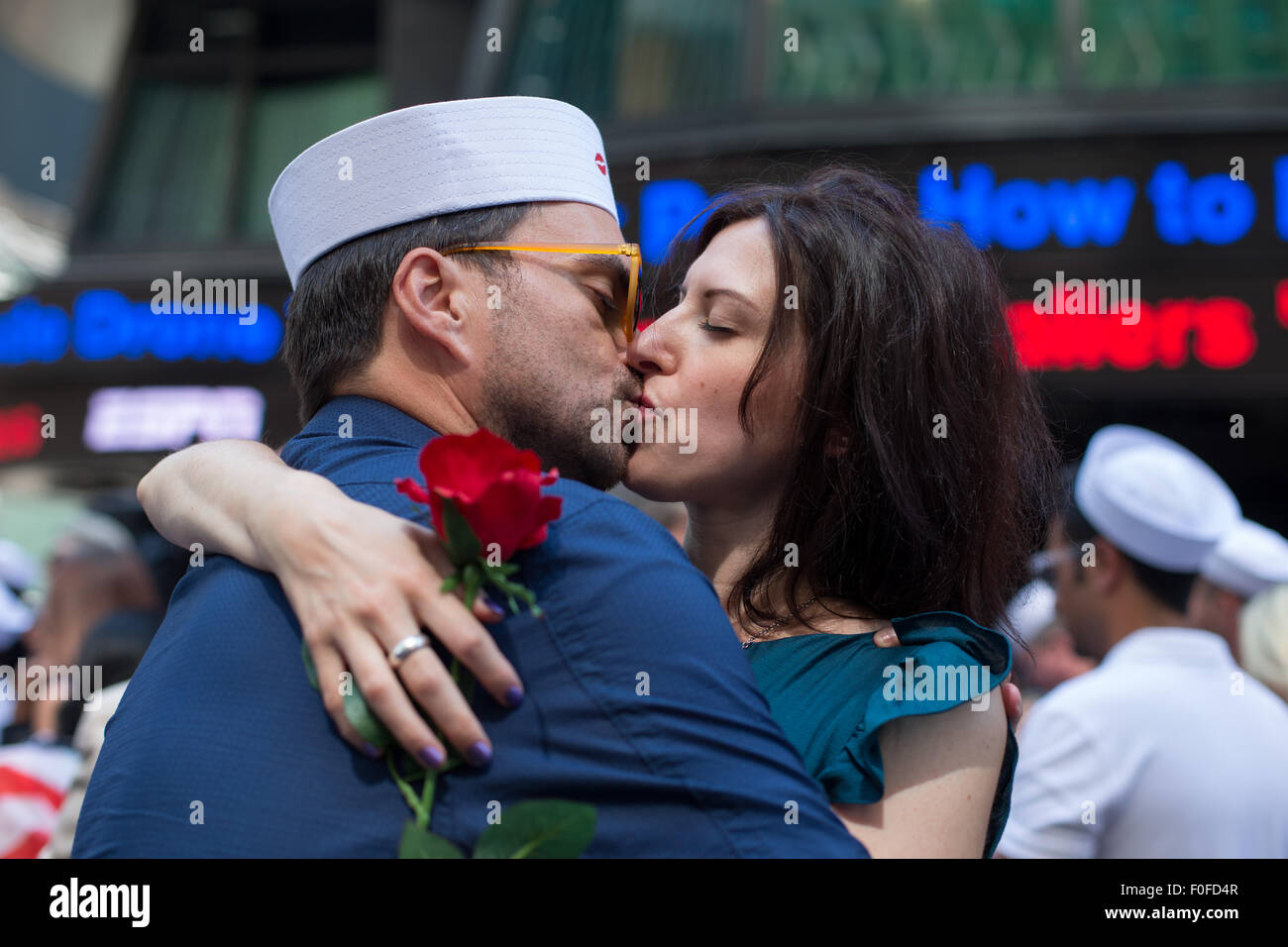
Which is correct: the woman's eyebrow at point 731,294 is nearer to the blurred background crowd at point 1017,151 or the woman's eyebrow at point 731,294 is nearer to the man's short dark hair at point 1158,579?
the man's short dark hair at point 1158,579

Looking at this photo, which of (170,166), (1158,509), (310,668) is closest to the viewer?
(310,668)

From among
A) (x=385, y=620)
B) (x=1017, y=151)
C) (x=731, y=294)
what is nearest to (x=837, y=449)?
(x=731, y=294)

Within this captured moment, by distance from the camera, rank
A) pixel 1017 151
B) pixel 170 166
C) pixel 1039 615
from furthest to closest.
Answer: pixel 170 166, pixel 1017 151, pixel 1039 615

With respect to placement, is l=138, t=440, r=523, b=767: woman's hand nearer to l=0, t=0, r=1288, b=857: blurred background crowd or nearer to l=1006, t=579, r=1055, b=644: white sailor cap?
l=1006, t=579, r=1055, b=644: white sailor cap

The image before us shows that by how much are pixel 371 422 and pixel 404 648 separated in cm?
52

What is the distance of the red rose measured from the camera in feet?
4.42

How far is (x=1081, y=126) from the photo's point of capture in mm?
7668

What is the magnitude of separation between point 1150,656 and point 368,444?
2.41 m

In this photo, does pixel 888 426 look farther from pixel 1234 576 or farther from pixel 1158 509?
pixel 1234 576

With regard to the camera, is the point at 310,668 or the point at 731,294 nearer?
the point at 310,668

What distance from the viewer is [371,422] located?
181cm

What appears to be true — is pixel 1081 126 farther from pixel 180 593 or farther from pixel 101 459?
pixel 101 459

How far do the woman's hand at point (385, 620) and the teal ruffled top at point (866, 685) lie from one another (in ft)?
1.78
